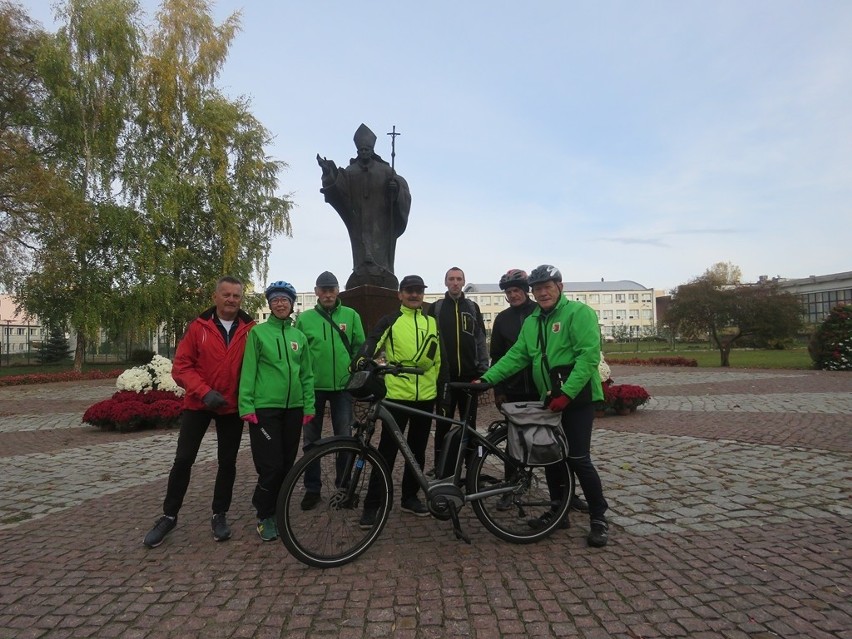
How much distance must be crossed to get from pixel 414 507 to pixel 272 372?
1.61 m

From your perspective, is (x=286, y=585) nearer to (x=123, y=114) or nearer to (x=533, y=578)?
(x=533, y=578)

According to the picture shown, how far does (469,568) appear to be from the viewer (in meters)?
3.46

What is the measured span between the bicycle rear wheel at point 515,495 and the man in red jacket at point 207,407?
1786 mm

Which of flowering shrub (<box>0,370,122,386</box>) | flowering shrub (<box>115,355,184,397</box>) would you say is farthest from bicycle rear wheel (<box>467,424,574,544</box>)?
flowering shrub (<box>0,370,122,386</box>)

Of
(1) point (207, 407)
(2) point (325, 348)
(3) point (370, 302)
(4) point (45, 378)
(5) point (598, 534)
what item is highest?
(3) point (370, 302)

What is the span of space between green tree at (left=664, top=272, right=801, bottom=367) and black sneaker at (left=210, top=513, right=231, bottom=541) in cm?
2490

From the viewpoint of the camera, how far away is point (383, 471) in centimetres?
376

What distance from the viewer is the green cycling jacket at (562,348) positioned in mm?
3766

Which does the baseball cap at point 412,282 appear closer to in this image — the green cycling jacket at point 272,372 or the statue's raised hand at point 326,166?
the green cycling jacket at point 272,372

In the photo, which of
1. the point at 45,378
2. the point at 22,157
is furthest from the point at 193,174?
the point at 45,378

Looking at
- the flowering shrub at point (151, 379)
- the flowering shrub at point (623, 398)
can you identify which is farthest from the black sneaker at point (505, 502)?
the flowering shrub at point (151, 379)

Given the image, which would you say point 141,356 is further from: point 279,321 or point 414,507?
point 414,507

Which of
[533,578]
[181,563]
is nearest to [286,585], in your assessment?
[181,563]

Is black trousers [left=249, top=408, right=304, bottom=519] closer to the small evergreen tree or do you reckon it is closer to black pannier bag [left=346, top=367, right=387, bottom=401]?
black pannier bag [left=346, top=367, right=387, bottom=401]
